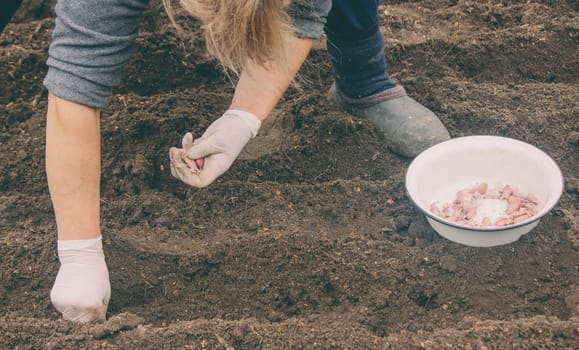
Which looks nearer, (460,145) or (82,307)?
(82,307)

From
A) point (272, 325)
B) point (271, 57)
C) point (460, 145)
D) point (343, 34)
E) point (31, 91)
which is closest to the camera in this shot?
point (271, 57)

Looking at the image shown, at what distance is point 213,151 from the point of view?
2.09 meters

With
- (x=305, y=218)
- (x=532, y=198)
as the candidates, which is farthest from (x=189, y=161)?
(x=532, y=198)

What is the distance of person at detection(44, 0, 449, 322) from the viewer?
5.58 ft

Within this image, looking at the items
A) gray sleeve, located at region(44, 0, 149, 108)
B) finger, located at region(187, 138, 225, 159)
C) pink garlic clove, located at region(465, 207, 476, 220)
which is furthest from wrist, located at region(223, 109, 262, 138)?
pink garlic clove, located at region(465, 207, 476, 220)

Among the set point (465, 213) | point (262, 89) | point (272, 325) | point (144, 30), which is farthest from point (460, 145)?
point (144, 30)

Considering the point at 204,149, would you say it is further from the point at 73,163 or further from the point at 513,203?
the point at 513,203

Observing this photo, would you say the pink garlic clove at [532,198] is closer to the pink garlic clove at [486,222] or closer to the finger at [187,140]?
the pink garlic clove at [486,222]

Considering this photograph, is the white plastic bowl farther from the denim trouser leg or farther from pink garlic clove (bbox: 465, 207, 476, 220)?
the denim trouser leg

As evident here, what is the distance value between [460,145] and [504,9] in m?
1.07

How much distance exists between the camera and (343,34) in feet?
8.41

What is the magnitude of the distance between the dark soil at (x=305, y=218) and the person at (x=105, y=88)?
0.20 m

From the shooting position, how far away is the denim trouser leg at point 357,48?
2506 millimetres

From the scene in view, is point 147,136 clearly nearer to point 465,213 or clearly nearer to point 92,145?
point 92,145
